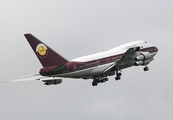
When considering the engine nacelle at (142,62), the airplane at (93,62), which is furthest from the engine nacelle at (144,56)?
the engine nacelle at (142,62)

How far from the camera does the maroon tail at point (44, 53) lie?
222ft

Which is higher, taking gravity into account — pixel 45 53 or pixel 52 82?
pixel 45 53

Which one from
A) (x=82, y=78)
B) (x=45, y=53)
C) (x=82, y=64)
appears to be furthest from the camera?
(x=82, y=78)

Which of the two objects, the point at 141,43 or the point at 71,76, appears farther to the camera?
the point at 141,43

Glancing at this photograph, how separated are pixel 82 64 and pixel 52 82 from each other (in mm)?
9649

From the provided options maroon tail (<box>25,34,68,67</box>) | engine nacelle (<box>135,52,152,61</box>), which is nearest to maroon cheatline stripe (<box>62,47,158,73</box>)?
maroon tail (<box>25,34,68,67</box>)

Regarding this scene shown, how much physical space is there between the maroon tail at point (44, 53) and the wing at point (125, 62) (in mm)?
11404

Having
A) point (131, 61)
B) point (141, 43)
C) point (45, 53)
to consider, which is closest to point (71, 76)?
point (45, 53)

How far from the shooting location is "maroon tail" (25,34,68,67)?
67.8 meters

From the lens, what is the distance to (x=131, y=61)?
76500 millimetres

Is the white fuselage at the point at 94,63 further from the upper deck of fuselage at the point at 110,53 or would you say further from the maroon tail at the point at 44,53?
the maroon tail at the point at 44,53

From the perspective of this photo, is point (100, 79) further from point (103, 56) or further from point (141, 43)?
point (141, 43)

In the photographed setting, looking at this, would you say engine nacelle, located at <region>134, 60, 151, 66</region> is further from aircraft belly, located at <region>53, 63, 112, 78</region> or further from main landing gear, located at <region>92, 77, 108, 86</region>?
main landing gear, located at <region>92, 77, 108, 86</region>

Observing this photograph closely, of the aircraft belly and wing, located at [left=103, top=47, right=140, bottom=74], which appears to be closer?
the aircraft belly
